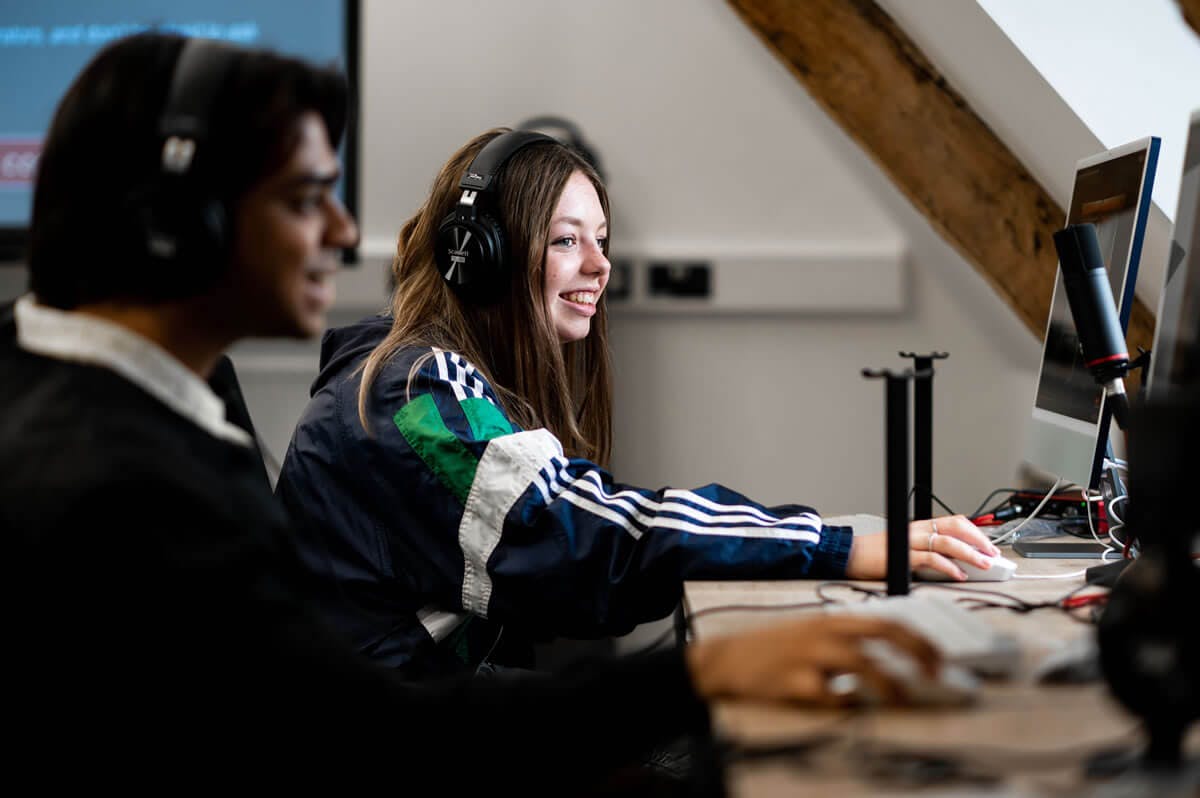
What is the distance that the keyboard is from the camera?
2.74 feet

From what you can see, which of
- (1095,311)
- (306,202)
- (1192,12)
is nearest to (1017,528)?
Answer: (1095,311)

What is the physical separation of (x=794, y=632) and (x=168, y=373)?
0.47m

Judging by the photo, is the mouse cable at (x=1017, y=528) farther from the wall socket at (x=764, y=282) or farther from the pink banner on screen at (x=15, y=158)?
the pink banner on screen at (x=15, y=158)

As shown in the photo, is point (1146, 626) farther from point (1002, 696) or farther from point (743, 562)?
point (743, 562)

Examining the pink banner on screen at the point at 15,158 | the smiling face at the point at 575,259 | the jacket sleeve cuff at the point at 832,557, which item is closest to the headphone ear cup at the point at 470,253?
the smiling face at the point at 575,259

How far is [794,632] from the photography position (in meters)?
0.80

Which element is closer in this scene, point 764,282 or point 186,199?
point 186,199

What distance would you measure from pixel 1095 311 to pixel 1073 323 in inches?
12.8

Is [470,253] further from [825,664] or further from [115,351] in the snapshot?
[825,664]

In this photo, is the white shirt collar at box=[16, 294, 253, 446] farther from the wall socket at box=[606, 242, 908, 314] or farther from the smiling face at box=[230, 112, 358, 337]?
the wall socket at box=[606, 242, 908, 314]

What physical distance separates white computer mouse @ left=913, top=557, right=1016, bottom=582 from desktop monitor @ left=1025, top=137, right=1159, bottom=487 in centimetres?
23

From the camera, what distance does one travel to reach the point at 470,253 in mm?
1459

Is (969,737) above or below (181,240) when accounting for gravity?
below

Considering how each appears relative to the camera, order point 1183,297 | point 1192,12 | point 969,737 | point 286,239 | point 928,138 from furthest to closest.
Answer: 1. point 928,138
2. point 1192,12
3. point 1183,297
4. point 286,239
5. point 969,737
